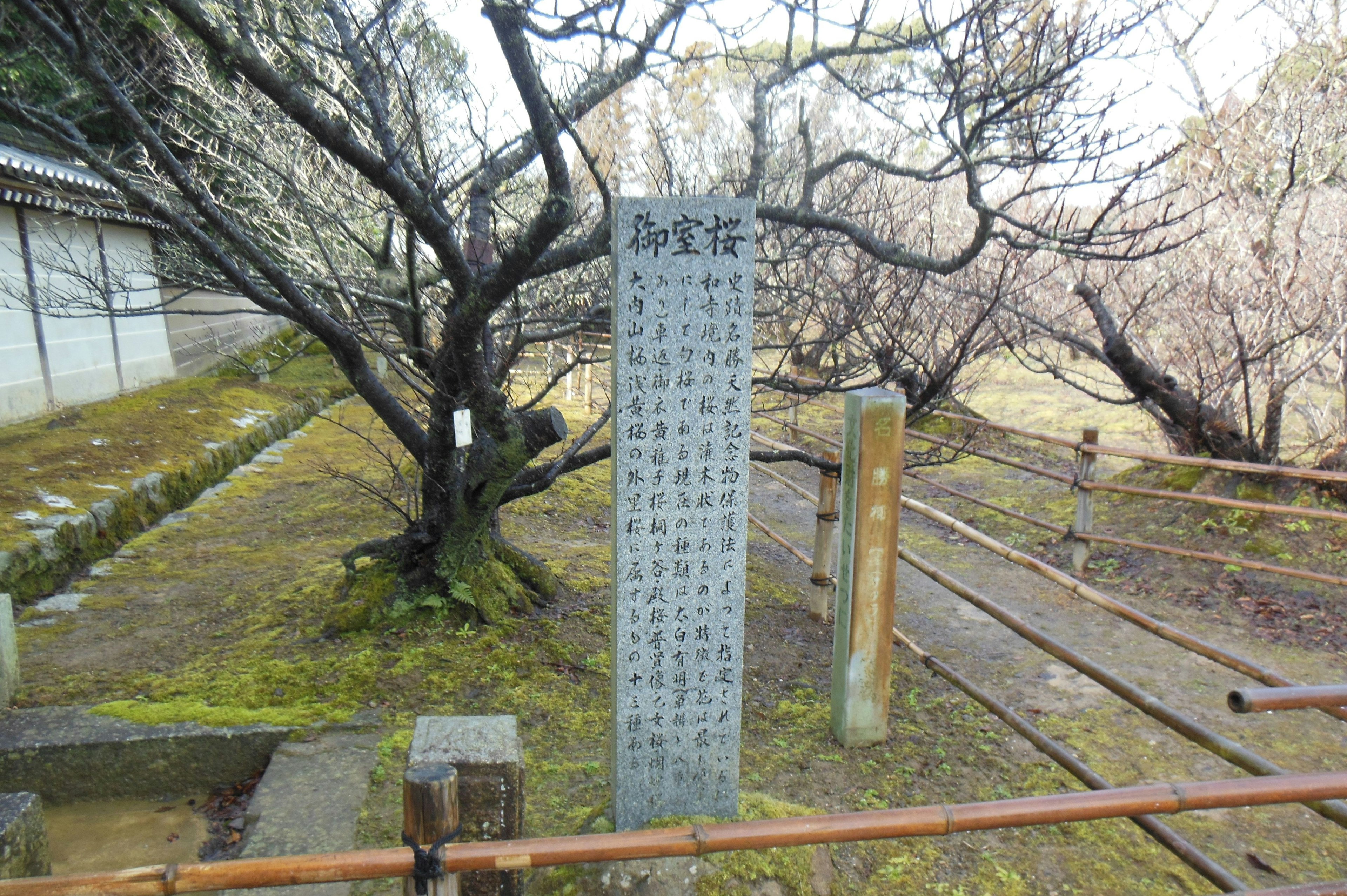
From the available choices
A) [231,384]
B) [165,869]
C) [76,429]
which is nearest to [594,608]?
[165,869]

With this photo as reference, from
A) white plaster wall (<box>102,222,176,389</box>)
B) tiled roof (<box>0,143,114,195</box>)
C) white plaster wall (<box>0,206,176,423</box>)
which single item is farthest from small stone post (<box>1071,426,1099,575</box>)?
white plaster wall (<box>102,222,176,389</box>)

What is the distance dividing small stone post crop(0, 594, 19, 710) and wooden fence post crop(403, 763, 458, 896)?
11.0 ft

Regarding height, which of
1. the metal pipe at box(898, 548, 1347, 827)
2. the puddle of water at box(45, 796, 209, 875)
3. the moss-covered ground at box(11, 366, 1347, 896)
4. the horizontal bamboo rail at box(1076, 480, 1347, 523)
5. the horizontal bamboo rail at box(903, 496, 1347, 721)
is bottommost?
the puddle of water at box(45, 796, 209, 875)

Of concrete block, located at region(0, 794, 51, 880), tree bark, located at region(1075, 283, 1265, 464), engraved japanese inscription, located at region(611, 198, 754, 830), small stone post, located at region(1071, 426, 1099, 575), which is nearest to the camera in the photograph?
concrete block, located at region(0, 794, 51, 880)

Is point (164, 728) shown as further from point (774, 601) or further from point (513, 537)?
point (774, 601)

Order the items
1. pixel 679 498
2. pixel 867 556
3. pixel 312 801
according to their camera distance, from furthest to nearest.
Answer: pixel 867 556
pixel 312 801
pixel 679 498

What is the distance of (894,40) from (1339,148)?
4.90m

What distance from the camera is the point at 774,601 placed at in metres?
6.18

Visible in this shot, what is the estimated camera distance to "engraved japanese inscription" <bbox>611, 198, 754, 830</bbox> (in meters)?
2.72

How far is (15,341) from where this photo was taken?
862 centimetres

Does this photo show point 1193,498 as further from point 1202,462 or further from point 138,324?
point 138,324

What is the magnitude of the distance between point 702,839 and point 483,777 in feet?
2.81

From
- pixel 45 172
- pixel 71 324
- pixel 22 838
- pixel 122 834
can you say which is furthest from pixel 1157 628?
pixel 71 324

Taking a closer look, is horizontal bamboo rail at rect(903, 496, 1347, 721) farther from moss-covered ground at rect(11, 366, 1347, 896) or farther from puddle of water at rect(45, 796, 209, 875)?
puddle of water at rect(45, 796, 209, 875)
